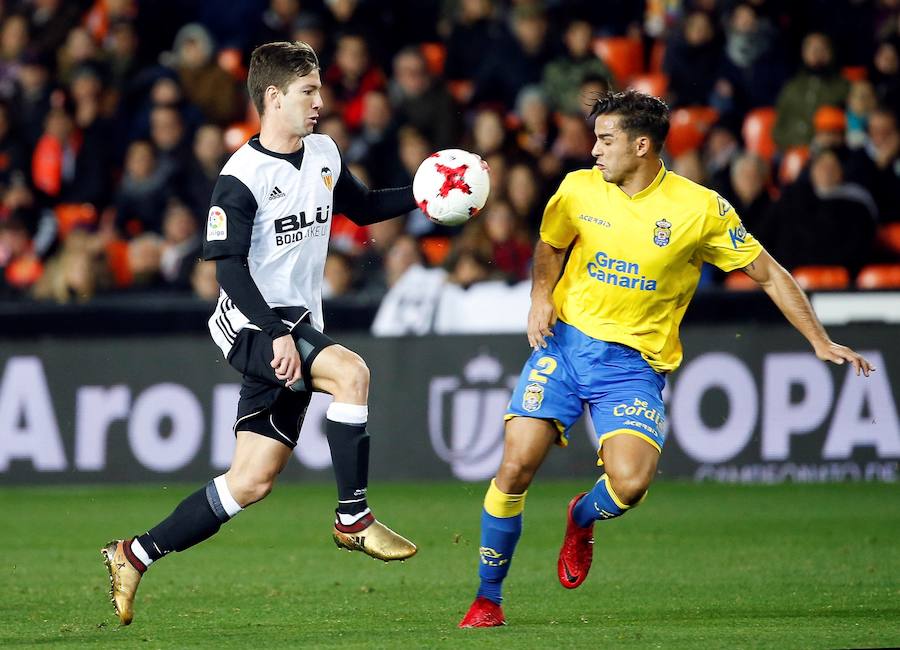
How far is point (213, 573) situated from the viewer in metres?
8.34

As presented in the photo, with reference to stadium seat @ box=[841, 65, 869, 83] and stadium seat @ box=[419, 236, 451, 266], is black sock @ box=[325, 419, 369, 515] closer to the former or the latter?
stadium seat @ box=[419, 236, 451, 266]

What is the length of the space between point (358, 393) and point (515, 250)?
6.45 meters

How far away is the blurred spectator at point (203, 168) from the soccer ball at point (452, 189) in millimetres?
7906

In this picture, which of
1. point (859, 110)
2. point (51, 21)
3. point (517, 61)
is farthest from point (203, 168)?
point (859, 110)

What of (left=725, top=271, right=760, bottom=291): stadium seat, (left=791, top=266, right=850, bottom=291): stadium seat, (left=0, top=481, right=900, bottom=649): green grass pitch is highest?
(left=791, top=266, right=850, bottom=291): stadium seat

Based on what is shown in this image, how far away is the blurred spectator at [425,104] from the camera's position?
46.3 feet

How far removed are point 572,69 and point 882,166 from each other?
292 centimetres

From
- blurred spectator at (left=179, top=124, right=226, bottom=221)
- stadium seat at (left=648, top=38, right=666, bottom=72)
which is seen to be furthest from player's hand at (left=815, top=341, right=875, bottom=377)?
blurred spectator at (left=179, top=124, right=226, bottom=221)

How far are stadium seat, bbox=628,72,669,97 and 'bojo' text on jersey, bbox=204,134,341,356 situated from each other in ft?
26.8

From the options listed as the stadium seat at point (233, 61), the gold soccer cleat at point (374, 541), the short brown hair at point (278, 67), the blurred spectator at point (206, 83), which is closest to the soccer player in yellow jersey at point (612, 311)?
the gold soccer cleat at point (374, 541)

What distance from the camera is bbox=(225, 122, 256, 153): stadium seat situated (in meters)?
14.6

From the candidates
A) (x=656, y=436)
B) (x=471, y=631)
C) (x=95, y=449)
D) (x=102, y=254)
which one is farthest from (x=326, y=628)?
(x=102, y=254)

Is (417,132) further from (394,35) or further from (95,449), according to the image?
(95,449)

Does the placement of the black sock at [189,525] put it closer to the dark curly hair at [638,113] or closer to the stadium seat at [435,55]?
the dark curly hair at [638,113]
